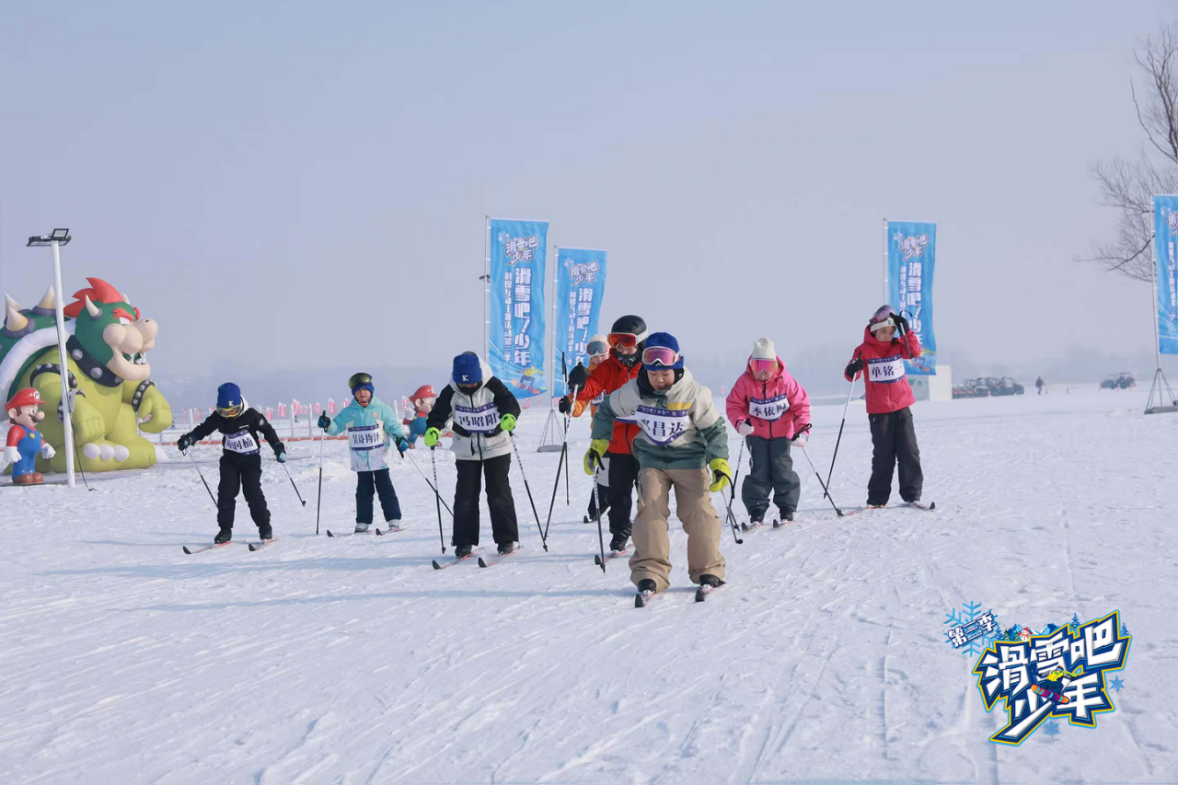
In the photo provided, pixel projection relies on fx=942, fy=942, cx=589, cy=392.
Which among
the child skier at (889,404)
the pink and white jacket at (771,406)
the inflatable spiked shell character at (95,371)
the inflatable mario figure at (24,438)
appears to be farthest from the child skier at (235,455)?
the inflatable spiked shell character at (95,371)

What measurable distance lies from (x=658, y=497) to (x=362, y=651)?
2.02m

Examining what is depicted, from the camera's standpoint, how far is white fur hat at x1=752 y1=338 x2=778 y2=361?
8391 mm

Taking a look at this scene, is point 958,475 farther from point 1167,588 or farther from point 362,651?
point 362,651

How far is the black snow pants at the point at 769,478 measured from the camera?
8.46 m

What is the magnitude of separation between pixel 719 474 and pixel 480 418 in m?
2.42

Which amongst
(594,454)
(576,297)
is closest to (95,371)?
(576,297)

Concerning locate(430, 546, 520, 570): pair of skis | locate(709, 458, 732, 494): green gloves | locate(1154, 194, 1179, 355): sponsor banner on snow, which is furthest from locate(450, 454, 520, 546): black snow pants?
locate(1154, 194, 1179, 355): sponsor banner on snow

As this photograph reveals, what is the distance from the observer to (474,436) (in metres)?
7.55

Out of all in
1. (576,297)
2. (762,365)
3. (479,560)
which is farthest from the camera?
(576,297)

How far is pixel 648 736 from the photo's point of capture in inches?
136

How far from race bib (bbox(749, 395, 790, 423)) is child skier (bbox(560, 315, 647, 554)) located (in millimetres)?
1516

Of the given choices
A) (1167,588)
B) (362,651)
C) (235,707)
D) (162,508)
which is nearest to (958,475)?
(1167,588)

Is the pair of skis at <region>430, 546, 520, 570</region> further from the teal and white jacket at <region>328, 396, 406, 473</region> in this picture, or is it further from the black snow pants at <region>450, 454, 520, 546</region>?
the teal and white jacket at <region>328, 396, 406, 473</region>

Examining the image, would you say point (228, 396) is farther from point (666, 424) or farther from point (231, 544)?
point (666, 424)
